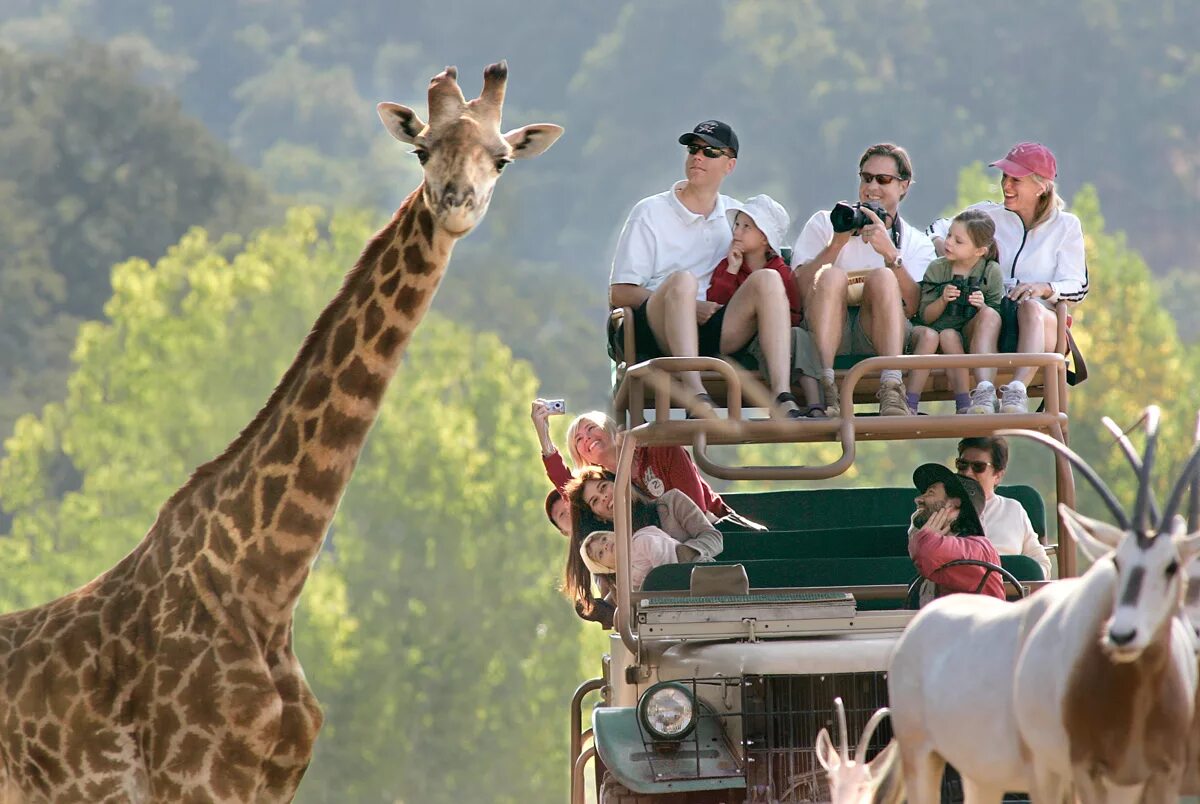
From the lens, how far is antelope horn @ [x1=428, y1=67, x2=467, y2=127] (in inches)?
282

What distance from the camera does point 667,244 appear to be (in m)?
8.98

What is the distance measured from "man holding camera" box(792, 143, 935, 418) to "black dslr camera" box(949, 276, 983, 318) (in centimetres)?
19

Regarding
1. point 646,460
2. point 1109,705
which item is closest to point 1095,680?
point 1109,705

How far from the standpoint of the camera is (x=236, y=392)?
1556 inches

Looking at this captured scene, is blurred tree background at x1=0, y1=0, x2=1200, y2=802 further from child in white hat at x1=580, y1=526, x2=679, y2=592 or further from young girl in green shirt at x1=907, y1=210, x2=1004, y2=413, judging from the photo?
young girl in green shirt at x1=907, y1=210, x2=1004, y2=413

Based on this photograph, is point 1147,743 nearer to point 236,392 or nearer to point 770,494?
point 770,494

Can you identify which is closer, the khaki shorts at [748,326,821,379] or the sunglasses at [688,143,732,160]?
the khaki shorts at [748,326,821,379]

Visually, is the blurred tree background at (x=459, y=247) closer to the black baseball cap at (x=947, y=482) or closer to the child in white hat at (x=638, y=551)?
the child in white hat at (x=638, y=551)

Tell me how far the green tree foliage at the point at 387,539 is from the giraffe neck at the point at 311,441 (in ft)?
81.3

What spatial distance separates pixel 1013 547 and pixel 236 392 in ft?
105

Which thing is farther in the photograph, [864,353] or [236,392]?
[236,392]

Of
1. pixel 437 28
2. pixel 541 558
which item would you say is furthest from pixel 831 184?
pixel 541 558

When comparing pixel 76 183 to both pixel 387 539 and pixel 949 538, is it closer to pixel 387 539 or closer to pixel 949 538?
pixel 387 539

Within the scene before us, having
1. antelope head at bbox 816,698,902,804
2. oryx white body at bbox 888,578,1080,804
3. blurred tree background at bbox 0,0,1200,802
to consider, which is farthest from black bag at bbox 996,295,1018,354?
blurred tree background at bbox 0,0,1200,802
